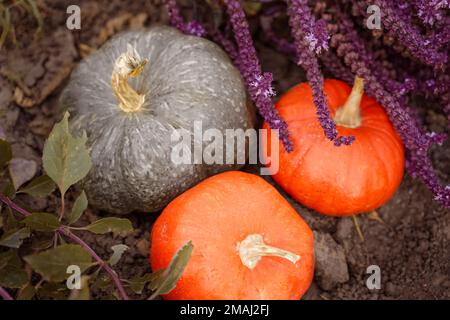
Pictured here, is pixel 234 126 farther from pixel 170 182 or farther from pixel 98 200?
pixel 98 200

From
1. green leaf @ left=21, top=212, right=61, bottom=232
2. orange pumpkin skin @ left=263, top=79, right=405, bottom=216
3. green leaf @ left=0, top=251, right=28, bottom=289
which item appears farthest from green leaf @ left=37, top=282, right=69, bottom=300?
orange pumpkin skin @ left=263, top=79, right=405, bottom=216

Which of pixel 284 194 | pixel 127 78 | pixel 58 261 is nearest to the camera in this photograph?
pixel 58 261

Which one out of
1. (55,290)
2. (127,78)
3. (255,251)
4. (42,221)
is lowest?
(55,290)

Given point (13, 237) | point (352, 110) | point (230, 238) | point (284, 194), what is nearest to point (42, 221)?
point (13, 237)

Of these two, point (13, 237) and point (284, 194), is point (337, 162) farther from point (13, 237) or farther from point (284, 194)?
point (13, 237)

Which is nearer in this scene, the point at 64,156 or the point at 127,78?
the point at 64,156

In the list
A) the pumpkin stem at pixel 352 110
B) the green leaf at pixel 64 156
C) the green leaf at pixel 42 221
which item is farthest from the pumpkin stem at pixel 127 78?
the pumpkin stem at pixel 352 110
